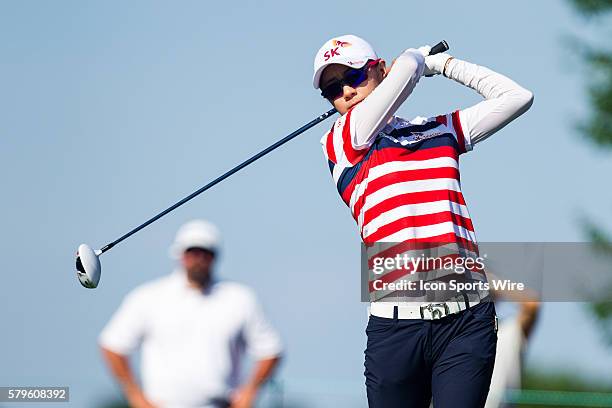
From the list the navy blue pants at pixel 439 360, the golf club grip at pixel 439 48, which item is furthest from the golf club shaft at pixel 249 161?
the navy blue pants at pixel 439 360

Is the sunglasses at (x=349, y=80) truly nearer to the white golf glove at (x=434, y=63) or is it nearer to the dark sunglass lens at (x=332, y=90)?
the dark sunglass lens at (x=332, y=90)

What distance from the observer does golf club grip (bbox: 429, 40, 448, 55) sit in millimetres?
6268

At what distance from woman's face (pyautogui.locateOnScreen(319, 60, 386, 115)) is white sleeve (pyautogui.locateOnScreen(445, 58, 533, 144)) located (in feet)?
1.23

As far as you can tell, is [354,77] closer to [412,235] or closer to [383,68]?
[383,68]

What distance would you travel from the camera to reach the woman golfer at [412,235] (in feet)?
16.9

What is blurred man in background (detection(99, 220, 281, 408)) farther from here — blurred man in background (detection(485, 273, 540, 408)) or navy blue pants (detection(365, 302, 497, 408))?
blurred man in background (detection(485, 273, 540, 408))

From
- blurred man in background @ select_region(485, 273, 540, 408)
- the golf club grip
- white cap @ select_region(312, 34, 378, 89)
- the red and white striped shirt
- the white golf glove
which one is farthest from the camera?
blurred man in background @ select_region(485, 273, 540, 408)

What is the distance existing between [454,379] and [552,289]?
5452mm

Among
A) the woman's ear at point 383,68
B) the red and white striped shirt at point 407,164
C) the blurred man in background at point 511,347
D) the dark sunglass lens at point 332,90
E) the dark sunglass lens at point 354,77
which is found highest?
the woman's ear at point 383,68

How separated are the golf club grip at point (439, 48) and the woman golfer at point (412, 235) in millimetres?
872

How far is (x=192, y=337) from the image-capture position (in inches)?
243

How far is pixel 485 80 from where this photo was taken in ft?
18.3

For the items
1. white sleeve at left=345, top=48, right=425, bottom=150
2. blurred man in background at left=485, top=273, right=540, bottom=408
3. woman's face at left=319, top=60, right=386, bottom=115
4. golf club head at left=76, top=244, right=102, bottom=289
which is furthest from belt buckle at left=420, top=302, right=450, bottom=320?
golf club head at left=76, top=244, right=102, bottom=289

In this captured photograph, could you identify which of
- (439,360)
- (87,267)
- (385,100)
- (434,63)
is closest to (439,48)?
(434,63)
